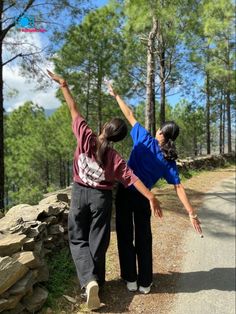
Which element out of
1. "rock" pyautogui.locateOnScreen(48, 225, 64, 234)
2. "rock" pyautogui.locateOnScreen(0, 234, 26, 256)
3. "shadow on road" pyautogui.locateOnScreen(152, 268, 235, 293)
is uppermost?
"rock" pyautogui.locateOnScreen(0, 234, 26, 256)

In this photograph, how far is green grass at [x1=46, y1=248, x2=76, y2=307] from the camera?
4203 millimetres

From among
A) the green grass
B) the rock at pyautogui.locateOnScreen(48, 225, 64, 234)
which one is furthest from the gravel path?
the rock at pyautogui.locateOnScreen(48, 225, 64, 234)

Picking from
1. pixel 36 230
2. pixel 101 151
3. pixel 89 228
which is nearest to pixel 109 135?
pixel 101 151

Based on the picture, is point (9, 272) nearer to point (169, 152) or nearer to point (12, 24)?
point (169, 152)

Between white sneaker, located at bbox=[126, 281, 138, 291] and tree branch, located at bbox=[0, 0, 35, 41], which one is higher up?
tree branch, located at bbox=[0, 0, 35, 41]

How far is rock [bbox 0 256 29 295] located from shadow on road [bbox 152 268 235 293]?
1690 mm

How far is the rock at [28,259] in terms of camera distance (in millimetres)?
3695

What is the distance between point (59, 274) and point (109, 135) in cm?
172

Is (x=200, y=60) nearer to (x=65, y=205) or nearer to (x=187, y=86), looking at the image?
(x=187, y=86)

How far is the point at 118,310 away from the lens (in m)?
4.04

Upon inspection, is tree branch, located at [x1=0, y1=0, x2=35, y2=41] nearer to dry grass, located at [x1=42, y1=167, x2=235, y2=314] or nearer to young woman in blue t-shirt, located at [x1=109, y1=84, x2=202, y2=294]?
dry grass, located at [x1=42, y1=167, x2=235, y2=314]

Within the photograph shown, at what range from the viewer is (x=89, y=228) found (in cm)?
412

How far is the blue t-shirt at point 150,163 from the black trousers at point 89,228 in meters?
0.47

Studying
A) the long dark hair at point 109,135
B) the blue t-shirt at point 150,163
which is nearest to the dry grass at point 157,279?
the blue t-shirt at point 150,163
